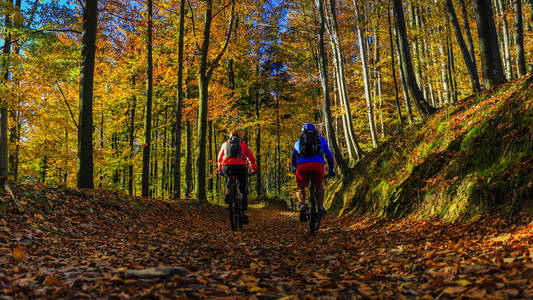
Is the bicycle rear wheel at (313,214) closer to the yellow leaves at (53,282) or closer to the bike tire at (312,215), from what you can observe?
the bike tire at (312,215)

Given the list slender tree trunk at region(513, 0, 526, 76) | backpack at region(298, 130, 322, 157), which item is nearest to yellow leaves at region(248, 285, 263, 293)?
backpack at region(298, 130, 322, 157)

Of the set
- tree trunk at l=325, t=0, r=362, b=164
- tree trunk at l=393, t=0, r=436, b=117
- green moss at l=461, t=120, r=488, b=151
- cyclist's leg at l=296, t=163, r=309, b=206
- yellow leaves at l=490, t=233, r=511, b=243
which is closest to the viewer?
yellow leaves at l=490, t=233, r=511, b=243

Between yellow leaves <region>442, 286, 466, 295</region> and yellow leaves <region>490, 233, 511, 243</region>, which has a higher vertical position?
yellow leaves <region>490, 233, 511, 243</region>

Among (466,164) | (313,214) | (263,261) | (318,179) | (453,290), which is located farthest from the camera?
(318,179)

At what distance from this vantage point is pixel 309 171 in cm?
659

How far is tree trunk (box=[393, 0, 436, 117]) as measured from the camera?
33.7ft

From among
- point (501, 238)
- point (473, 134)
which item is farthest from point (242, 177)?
point (501, 238)

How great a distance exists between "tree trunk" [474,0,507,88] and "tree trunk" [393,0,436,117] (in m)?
1.95

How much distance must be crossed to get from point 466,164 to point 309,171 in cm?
289

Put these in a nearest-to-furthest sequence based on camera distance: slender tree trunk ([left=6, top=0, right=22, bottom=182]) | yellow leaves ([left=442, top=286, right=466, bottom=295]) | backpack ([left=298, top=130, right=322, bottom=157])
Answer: yellow leaves ([left=442, top=286, right=466, bottom=295]) → backpack ([left=298, top=130, right=322, bottom=157]) → slender tree trunk ([left=6, top=0, right=22, bottom=182])

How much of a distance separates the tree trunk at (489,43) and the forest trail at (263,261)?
5207 millimetres

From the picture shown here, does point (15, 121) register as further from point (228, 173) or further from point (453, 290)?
point (453, 290)

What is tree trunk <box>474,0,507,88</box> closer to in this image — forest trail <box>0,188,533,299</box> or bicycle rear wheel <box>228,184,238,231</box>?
forest trail <box>0,188,533,299</box>

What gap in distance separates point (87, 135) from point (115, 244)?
495 cm
